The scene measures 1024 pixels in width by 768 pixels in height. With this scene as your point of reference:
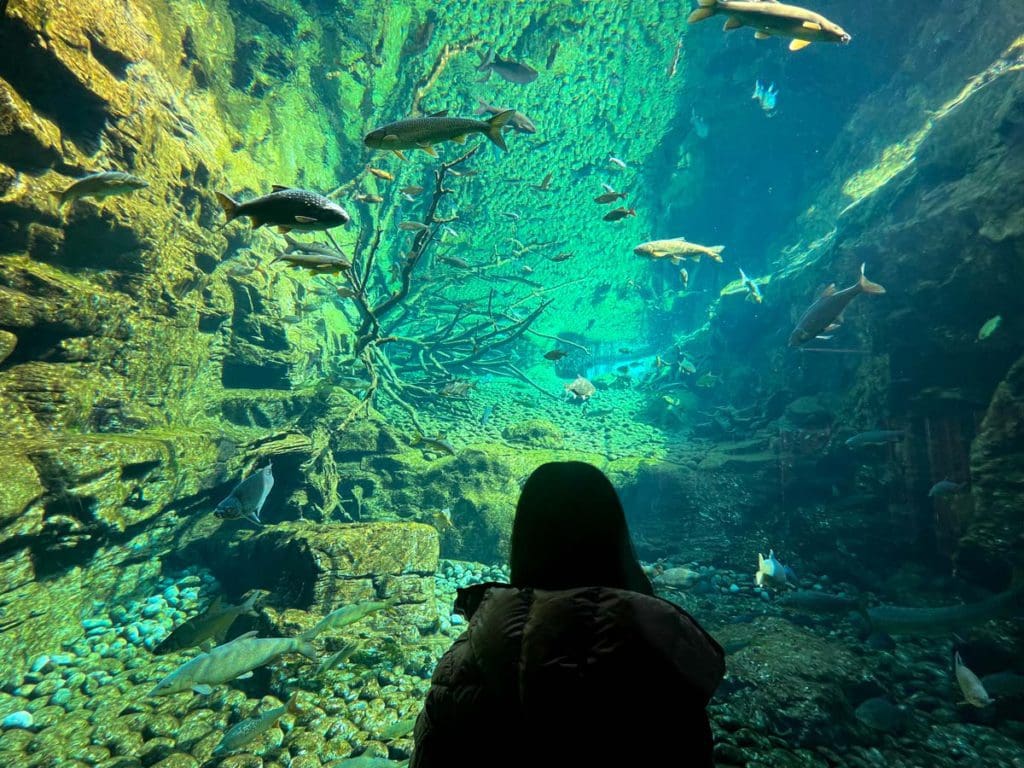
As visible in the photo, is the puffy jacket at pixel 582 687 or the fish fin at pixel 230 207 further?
the fish fin at pixel 230 207

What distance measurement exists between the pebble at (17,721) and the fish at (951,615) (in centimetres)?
841

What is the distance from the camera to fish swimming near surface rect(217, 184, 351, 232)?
2965 millimetres

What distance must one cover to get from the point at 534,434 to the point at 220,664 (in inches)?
318

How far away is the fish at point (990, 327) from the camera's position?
19.3 ft

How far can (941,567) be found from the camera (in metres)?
5.90

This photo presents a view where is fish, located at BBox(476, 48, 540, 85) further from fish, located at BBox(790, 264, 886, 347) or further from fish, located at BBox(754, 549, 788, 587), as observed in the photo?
fish, located at BBox(754, 549, 788, 587)

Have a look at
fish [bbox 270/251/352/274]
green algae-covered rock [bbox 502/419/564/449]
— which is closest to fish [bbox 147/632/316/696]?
fish [bbox 270/251/352/274]

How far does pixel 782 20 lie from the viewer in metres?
3.62

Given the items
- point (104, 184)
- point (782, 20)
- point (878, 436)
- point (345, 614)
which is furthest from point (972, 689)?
point (104, 184)

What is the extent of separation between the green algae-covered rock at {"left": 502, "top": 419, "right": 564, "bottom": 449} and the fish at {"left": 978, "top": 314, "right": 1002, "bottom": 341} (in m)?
7.69

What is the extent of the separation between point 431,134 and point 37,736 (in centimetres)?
608

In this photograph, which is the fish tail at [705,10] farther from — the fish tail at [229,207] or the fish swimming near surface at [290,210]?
the fish tail at [229,207]

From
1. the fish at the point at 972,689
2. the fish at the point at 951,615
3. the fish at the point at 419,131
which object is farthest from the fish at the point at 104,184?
the fish at the point at 951,615

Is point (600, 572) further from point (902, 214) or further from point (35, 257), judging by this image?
point (902, 214)
